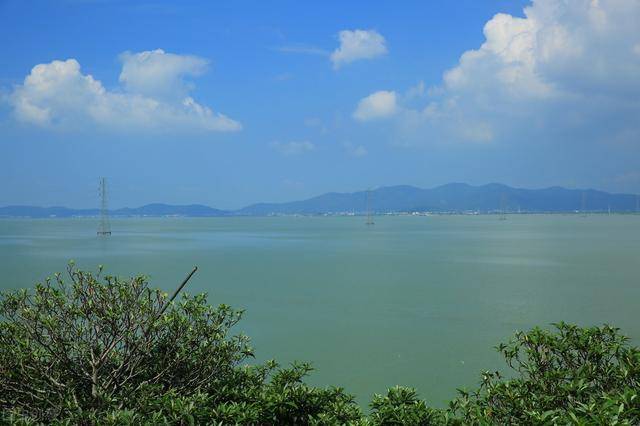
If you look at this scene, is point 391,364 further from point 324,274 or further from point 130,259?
point 130,259

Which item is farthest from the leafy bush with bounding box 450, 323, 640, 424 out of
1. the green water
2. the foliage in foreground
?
the green water

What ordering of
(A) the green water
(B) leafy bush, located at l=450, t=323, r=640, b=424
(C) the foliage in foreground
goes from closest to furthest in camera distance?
(B) leafy bush, located at l=450, t=323, r=640, b=424 < (C) the foliage in foreground < (A) the green water

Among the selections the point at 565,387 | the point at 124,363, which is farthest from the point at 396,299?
the point at 124,363

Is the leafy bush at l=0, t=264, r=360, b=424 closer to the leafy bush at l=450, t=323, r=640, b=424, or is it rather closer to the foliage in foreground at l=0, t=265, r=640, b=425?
the foliage in foreground at l=0, t=265, r=640, b=425

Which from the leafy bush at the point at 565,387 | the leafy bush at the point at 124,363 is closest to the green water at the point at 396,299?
the leafy bush at the point at 565,387

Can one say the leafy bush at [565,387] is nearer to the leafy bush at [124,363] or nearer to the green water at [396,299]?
the leafy bush at [124,363]

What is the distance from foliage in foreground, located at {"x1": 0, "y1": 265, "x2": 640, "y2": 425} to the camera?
347 centimetres

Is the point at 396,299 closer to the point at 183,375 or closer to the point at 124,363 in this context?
the point at 183,375

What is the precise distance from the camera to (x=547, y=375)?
379 cm

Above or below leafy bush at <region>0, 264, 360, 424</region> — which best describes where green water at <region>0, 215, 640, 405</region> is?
below

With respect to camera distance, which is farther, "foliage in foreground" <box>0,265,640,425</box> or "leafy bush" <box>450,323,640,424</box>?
"foliage in foreground" <box>0,265,640,425</box>

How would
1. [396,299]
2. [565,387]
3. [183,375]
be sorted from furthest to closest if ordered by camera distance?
[396,299] < [183,375] < [565,387]

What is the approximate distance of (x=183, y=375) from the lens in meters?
4.23

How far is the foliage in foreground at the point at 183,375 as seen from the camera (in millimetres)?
3467
